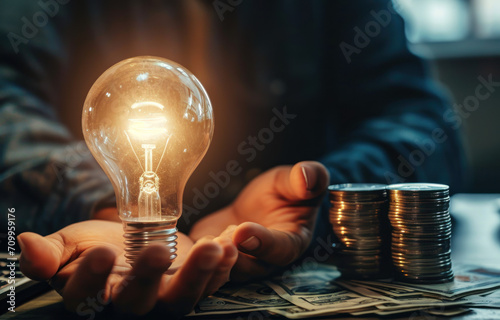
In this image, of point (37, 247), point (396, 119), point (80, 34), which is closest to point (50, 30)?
point (80, 34)

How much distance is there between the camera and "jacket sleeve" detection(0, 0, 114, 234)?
4.26 feet

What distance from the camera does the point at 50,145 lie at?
1.54 m

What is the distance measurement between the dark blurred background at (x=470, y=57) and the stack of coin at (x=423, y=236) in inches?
126

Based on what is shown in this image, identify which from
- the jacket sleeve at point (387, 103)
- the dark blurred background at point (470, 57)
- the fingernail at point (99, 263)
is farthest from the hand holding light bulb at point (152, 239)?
the dark blurred background at point (470, 57)

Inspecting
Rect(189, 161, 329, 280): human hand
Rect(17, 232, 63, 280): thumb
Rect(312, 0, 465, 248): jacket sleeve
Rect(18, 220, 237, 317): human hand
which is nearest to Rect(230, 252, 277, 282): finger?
Rect(189, 161, 329, 280): human hand

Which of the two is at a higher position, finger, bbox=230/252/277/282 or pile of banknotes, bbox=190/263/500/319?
finger, bbox=230/252/277/282

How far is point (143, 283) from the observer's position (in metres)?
0.73

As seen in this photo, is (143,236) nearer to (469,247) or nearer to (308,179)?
(308,179)

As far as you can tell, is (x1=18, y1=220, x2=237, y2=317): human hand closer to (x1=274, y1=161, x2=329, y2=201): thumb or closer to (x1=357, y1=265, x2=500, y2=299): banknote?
(x1=274, y1=161, x2=329, y2=201): thumb

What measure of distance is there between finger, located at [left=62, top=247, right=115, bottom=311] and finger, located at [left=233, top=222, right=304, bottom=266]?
0.25 m

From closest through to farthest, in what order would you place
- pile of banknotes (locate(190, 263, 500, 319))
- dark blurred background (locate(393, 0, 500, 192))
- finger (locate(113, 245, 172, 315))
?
finger (locate(113, 245, 172, 315))
pile of banknotes (locate(190, 263, 500, 319))
dark blurred background (locate(393, 0, 500, 192))

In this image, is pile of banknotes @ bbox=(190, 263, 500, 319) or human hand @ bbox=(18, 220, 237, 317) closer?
human hand @ bbox=(18, 220, 237, 317)

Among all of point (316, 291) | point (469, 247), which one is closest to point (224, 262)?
point (316, 291)

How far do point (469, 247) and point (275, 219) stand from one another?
2.49 ft
